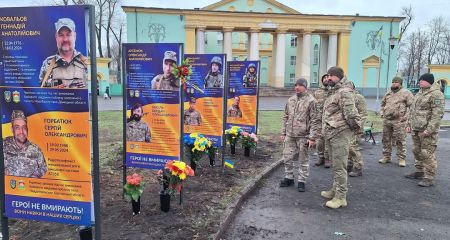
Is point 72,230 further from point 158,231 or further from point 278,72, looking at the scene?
point 278,72

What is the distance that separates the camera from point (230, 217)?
497 centimetres

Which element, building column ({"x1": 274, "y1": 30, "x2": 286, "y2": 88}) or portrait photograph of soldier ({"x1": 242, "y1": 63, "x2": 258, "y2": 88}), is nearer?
portrait photograph of soldier ({"x1": 242, "y1": 63, "x2": 258, "y2": 88})

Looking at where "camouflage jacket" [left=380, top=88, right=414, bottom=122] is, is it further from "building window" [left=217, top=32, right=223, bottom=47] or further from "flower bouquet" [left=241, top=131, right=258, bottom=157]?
"building window" [left=217, top=32, right=223, bottom=47]

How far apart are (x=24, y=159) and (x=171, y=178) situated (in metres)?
1.87

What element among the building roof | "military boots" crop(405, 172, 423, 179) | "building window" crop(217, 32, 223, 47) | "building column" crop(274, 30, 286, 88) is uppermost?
the building roof

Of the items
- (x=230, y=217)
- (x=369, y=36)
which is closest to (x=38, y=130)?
(x=230, y=217)

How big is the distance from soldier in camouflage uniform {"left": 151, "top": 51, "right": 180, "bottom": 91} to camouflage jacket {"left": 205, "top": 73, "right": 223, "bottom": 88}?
2519mm

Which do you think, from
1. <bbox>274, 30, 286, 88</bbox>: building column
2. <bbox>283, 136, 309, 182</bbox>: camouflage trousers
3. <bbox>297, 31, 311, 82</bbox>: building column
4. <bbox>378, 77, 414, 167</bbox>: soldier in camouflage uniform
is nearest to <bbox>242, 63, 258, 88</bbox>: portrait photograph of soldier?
<bbox>283, 136, 309, 182</bbox>: camouflage trousers

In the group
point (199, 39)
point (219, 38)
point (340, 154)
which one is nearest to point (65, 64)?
point (340, 154)

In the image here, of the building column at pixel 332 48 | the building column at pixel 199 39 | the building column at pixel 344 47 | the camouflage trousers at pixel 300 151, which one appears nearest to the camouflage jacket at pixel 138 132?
the camouflage trousers at pixel 300 151

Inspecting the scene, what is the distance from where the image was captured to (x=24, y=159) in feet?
10.9

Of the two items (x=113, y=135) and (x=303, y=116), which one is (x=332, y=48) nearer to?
(x=113, y=135)

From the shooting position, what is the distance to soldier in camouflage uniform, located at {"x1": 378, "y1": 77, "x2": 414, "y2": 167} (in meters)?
8.31

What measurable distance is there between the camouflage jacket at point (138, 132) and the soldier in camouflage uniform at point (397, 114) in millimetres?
5794
